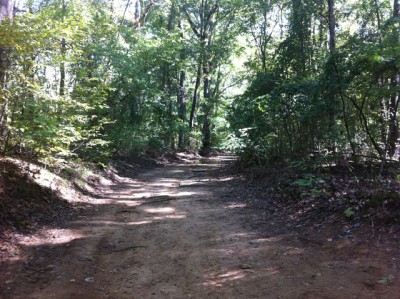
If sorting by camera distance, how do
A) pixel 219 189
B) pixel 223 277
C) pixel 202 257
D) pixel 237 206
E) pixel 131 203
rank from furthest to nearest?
pixel 219 189
pixel 131 203
pixel 237 206
pixel 202 257
pixel 223 277

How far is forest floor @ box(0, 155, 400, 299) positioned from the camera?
4348 mm

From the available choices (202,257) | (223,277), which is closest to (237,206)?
(202,257)

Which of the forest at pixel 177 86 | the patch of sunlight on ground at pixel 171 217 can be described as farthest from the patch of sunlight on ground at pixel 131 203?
the forest at pixel 177 86

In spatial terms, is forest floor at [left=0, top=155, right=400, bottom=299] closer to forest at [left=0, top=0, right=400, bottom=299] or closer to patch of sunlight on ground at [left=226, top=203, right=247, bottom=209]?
forest at [left=0, top=0, right=400, bottom=299]

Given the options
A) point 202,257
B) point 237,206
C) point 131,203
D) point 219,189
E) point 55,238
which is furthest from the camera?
point 219,189

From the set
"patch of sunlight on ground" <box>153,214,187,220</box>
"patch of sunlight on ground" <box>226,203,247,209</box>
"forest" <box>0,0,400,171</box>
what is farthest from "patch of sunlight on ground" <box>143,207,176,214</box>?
"forest" <box>0,0,400,171</box>

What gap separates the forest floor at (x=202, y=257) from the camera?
4.35 meters

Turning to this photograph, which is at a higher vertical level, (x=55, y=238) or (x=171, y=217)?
(x=171, y=217)

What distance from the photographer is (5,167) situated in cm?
780

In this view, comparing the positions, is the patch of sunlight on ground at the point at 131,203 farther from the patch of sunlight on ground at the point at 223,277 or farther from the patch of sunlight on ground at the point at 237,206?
the patch of sunlight on ground at the point at 223,277

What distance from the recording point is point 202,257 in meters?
5.54

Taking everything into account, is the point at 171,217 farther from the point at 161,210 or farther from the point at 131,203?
the point at 131,203

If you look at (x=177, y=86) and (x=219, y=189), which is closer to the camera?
(x=219, y=189)

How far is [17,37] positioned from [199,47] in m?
21.2
